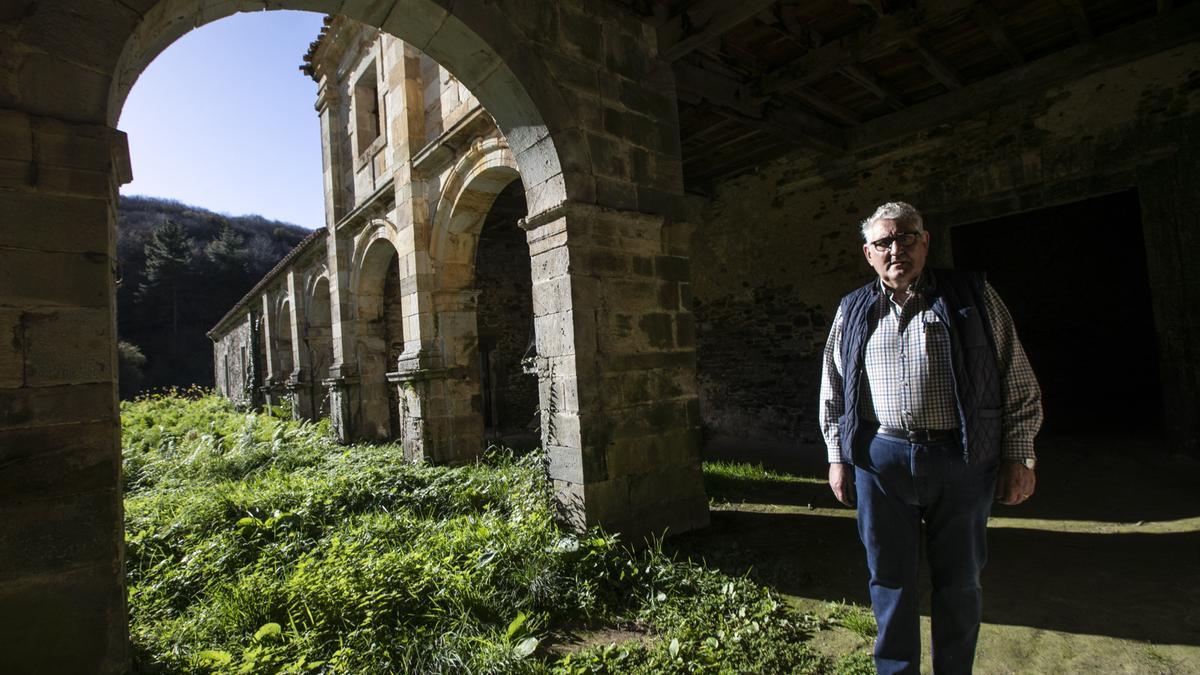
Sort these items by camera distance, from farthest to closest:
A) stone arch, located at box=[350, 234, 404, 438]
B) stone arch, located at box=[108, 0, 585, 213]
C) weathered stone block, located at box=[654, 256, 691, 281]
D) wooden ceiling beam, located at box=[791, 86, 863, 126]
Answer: stone arch, located at box=[350, 234, 404, 438] → wooden ceiling beam, located at box=[791, 86, 863, 126] → weathered stone block, located at box=[654, 256, 691, 281] → stone arch, located at box=[108, 0, 585, 213]

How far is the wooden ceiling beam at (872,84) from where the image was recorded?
5.80 m

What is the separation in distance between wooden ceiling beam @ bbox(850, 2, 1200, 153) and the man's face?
545 centimetres

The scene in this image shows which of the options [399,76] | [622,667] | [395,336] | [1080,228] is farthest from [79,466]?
[1080,228]

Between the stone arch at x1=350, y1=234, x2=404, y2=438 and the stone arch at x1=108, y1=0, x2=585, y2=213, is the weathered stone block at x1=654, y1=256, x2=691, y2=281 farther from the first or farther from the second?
the stone arch at x1=350, y1=234, x2=404, y2=438

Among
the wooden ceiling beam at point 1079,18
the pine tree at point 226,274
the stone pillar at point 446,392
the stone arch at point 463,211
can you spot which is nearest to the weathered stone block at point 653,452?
the stone pillar at point 446,392

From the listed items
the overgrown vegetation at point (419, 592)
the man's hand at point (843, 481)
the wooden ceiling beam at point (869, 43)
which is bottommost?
the overgrown vegetation at point (419, 592)

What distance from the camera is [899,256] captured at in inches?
83.1

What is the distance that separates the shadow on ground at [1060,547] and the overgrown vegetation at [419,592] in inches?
23.7

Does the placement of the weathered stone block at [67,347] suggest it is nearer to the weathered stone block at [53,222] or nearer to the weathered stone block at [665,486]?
the weathered stone block at [53,222]

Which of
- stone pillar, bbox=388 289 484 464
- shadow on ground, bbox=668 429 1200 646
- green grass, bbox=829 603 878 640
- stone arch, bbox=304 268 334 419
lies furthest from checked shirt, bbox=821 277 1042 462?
stone arch, bbox=304 268 334 419

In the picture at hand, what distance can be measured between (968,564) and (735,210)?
763 cm

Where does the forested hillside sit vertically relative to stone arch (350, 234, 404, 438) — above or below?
above

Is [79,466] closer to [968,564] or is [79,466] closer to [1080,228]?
[968,564]

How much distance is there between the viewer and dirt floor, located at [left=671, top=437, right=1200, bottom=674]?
8.29 ft
